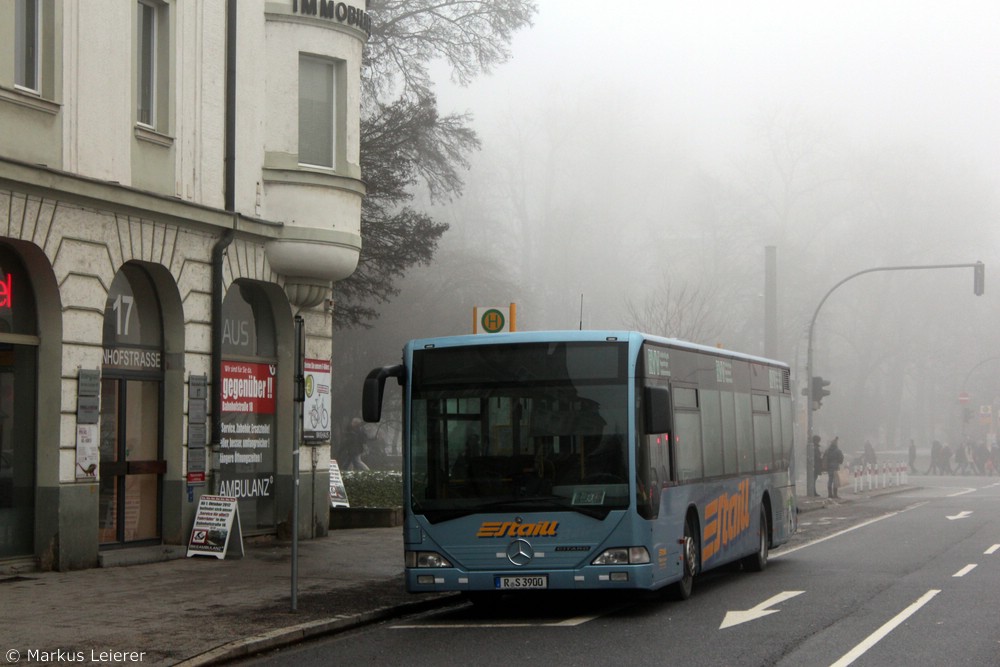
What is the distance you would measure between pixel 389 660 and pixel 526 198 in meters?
65.2

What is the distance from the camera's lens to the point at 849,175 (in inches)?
2938

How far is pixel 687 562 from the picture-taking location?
15117 millimetres

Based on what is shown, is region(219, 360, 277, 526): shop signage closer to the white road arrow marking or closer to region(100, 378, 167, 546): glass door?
region(100, 378, 167, 546): glass door

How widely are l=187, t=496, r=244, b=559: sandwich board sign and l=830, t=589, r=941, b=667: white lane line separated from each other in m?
8.74

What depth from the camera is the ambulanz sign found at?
21.6 meters

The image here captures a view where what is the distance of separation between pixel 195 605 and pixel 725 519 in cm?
617

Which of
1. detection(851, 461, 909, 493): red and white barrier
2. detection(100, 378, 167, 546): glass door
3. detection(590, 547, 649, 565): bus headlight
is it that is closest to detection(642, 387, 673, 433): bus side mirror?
detection(590, 547, 649, 565): bus headlight

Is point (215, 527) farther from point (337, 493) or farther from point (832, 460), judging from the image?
point (832, 460)

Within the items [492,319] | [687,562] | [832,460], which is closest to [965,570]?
[687,562]

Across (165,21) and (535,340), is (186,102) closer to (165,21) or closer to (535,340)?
(165,21)

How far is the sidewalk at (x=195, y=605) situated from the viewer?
11.2m

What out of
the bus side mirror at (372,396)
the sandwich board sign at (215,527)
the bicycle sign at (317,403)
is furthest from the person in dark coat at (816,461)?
the bus side mirror at (372,396)

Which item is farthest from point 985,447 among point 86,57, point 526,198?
point 86,57

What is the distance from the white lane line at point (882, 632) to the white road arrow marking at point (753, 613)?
119cm
